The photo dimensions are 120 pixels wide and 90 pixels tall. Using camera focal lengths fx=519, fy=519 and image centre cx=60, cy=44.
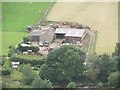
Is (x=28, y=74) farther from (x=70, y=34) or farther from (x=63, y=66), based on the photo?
(x=70, y=34)

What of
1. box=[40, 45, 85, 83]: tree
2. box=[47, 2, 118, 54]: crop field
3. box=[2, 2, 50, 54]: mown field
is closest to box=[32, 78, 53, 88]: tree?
box=[40, 45, 85, 83]: tree

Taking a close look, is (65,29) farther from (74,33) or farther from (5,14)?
(5,14)

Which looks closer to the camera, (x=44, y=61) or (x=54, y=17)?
(x=44, y=61)

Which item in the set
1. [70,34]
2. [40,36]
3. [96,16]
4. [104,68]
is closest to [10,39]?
[40,36]

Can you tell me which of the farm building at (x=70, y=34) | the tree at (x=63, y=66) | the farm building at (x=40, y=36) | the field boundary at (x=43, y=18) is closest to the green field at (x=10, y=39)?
the farm building at (x=40, y=36)

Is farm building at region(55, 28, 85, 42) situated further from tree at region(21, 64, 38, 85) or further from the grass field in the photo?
tree at region(21, 64, 38, 85)

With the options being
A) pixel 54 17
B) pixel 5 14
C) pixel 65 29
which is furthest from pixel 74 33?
pixel 5 14
